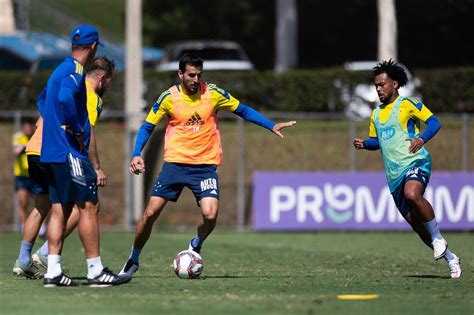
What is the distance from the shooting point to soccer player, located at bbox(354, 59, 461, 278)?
11.7 metres

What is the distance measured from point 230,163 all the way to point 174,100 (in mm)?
13600

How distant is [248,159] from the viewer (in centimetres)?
2572

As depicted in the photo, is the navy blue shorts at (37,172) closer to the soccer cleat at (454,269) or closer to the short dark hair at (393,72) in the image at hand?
the short dark hair at (393,72)

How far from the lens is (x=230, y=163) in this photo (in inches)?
999

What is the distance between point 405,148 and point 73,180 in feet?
12.4

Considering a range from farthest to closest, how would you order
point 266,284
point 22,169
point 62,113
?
1. point 22,169
2. point 266,284
3. point 62,113

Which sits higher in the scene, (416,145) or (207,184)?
(416,145)

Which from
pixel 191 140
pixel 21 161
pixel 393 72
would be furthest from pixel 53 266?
pixel 21 161

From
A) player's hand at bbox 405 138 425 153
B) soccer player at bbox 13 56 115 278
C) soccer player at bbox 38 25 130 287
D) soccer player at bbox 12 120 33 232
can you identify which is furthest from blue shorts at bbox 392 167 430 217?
soccer player at bbox 12 120 33 232

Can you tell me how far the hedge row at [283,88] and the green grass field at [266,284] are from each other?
32.2 feet

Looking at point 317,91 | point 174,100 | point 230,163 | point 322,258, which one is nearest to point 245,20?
point 317,91

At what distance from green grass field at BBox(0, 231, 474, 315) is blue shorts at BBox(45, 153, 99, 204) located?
841 millimetres

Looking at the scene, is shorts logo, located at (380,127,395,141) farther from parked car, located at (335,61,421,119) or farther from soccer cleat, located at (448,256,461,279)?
parked car, located at (335,61,421,119)

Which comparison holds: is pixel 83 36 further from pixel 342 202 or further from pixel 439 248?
pixel 342 202
